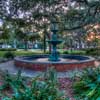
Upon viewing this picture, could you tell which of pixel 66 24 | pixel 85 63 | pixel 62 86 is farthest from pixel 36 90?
pixel 66 24

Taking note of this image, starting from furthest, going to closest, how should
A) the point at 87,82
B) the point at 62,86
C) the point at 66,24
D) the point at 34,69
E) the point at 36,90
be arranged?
the point at 66,24
the point at 34,69
the point at 62,86
the point at 87,82
the point at 36,90

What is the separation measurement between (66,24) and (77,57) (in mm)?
2773

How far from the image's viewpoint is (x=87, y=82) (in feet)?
18.9

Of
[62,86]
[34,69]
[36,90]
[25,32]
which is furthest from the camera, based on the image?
[25,32]

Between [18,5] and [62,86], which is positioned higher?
[18,5]

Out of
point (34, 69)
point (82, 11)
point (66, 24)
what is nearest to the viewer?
point (34, 69)

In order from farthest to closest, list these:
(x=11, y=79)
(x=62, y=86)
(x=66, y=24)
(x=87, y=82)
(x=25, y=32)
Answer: (x=25, y=32) < (x=66, y=24) < (x=62, y=86) < (x=11, y=79) < (x=87, y=82)

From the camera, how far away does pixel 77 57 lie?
1469 cm

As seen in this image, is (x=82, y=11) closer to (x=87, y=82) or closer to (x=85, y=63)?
(x=85, y=63)

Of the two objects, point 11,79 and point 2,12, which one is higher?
point 2,12

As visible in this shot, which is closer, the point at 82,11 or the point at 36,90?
the point at 36,90

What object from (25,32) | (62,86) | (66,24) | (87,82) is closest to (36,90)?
(87,82)

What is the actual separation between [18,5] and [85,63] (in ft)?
14.1

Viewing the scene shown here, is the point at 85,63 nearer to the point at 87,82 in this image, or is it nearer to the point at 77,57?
the point at 77,57
